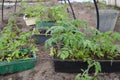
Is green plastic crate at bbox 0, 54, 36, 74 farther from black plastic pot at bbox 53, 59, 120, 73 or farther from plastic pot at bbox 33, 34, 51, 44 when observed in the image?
plastic pot at bbox 33, 34, 51, 44

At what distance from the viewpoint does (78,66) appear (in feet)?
8.56

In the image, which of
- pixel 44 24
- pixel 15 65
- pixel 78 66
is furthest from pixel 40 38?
pixel 78 66

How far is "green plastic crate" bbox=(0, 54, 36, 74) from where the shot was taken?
263 cm

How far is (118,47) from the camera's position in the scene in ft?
8.29

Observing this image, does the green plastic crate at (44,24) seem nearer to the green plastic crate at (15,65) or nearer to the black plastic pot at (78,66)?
the green plastic crate at (15,65)

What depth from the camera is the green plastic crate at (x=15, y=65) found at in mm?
2635

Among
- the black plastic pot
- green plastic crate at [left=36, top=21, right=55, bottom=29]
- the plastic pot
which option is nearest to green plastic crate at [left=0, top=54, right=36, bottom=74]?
the black plastic pot

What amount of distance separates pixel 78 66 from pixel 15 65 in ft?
2.18

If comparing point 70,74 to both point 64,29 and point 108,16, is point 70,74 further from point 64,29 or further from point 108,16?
point 108,16

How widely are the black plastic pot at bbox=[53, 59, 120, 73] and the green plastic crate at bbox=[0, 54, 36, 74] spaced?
30 centimetres

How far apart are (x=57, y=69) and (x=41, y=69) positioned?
0.22 m

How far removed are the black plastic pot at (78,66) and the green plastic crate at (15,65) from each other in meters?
0.30

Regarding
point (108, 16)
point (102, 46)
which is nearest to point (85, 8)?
point (108, 16)

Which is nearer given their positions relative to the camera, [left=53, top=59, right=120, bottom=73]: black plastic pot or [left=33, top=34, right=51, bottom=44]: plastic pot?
[left=53, top=59, right=120, bottom=73]: black plastic pot
